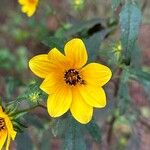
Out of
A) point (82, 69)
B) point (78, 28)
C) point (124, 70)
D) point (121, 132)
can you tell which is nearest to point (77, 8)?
point (78, 28)

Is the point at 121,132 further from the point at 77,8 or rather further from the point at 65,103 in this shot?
the point at 65,103

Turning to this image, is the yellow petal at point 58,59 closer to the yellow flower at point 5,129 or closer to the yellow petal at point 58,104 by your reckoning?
the yellow petal at point 58,104

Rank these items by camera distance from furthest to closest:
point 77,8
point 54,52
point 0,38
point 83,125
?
point 0,38 < point 77,8 < point 83,125 < point 54,52

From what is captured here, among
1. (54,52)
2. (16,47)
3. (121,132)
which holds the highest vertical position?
(54,52)

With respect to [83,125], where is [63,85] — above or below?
above

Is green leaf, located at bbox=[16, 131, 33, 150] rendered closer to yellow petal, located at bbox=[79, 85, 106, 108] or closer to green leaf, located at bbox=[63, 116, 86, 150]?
green leaf, located at bbox=[63, 116, 86, 150]

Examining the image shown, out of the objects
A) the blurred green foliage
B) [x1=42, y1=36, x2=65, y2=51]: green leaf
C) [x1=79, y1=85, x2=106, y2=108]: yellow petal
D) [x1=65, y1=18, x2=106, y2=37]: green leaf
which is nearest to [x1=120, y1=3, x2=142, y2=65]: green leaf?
the blurred green foliage

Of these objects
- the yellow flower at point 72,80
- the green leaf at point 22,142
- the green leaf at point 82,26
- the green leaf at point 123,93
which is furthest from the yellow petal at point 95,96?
the green leaf at point 82,26
